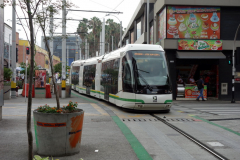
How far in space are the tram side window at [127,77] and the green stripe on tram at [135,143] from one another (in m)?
3.16

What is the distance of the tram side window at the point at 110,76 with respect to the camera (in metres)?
16.1

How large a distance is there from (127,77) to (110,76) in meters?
3.27

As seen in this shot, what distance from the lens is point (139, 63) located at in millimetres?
14234

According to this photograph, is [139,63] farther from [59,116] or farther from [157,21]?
[157,21]

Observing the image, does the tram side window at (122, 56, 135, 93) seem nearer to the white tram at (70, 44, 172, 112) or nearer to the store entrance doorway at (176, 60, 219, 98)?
the white tram at (70, 44, 172, 112)

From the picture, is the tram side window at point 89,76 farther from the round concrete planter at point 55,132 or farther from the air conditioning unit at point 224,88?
the round concrete planter at point 55,132

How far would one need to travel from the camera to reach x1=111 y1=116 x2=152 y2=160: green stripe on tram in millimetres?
6643

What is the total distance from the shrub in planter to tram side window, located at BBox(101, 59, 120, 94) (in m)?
9.22

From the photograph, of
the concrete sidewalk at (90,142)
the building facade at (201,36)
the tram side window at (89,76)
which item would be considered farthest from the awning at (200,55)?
the concrete sidewalk at (90,142)

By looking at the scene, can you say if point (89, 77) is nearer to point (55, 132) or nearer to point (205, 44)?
point (205, 44)

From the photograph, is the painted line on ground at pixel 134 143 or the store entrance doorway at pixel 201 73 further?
the store entrance doorway at pixel 201 73

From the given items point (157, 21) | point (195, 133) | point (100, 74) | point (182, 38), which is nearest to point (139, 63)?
point (195, 133)

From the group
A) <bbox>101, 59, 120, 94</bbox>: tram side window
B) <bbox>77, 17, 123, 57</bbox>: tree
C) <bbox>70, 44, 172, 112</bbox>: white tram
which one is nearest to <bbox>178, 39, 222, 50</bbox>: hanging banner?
<bbox>101, 59, 120, 94</bbox>: tram side window

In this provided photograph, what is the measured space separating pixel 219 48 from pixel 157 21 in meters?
6.01
